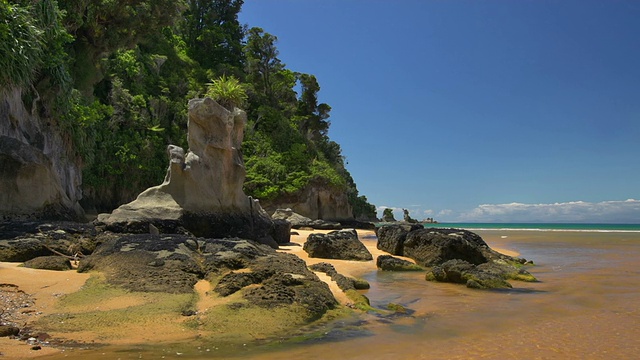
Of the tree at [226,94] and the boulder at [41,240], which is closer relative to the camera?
the boulder at [41,240]

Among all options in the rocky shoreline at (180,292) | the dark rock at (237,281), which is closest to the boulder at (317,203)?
the rocky shoreline at (180,292)

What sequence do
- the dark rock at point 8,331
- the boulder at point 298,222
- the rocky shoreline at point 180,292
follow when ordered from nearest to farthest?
the dark rock at point 8,331, the rocky shoreline at point 180,292, the boulder at point 298,222

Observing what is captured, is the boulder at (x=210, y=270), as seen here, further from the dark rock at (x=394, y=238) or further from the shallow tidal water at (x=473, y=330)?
the dark rock at (x=394, y=238)

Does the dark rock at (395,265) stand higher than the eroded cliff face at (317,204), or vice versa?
the eroded cliff face at (317,204)

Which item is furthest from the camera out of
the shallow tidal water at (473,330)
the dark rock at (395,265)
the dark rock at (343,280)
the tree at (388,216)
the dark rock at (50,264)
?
the tree at (388,216)

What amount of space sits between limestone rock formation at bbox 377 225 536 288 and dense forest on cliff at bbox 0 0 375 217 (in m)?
9.54

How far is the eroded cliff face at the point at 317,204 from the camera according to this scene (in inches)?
1537

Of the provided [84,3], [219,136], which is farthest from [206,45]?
[219,136]

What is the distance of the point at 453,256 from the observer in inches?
541

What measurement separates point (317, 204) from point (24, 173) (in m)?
30.1

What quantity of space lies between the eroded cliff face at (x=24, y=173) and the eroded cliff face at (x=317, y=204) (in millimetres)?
22808

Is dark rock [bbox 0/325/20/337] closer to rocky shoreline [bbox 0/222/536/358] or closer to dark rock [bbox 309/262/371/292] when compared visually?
rocky shoreline [bbox 0/222/536/358]

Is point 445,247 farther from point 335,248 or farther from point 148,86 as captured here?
point 148,86

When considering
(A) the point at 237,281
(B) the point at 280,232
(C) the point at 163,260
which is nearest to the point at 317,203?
(B) the point at 280,232
